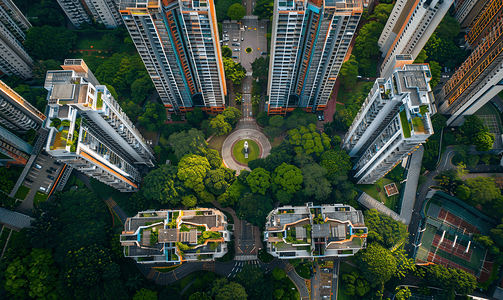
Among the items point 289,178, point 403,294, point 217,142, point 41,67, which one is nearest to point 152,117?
point 217,142

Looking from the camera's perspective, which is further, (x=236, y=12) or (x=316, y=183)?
(x=236, y=12)

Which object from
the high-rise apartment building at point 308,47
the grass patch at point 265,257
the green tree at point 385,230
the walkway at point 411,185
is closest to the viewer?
the high-rise apartment building at point 308,47

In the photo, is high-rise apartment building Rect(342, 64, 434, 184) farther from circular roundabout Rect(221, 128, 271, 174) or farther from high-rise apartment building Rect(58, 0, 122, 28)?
high-rise apartment building Rect(58, 0, 122, 28)

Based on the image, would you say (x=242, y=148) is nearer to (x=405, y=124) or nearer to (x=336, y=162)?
(x=336, y=162)

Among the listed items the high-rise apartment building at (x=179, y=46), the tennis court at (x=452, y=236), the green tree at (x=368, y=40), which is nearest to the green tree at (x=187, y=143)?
the high-rise apartment building at (x=179, y=46)

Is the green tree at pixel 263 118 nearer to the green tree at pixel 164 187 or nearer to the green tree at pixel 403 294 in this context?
the green tree at pixel 164 187

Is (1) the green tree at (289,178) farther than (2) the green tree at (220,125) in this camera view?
No
